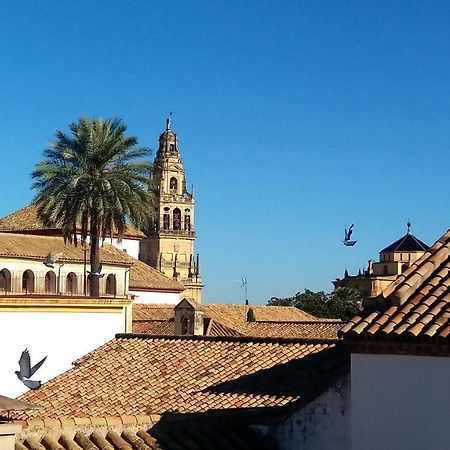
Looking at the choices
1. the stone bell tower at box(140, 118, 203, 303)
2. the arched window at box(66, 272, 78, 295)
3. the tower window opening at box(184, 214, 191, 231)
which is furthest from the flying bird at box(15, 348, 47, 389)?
the tower window opening at box(184, 214, 191, 231)

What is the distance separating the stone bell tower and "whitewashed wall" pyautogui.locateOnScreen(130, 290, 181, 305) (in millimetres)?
40249

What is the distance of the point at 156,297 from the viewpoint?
166ft

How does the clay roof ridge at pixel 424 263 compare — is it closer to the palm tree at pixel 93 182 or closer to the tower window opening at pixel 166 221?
the palm tree at pixel 93 182

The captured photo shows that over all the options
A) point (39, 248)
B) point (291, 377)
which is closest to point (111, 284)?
point (39, 248)

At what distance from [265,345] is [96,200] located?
11.7 meters

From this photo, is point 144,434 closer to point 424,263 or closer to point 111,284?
point 424,263

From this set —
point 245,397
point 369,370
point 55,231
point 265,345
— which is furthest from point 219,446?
point 55,231

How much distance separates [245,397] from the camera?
15.4 m

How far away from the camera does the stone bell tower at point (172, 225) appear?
9350 centimetres

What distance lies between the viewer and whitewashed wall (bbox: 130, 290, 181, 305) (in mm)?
49138

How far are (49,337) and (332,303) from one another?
48.2 m

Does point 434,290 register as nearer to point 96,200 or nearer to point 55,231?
point 96,200

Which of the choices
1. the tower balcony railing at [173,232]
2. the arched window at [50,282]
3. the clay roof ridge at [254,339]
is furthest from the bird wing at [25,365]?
the tower balcony railing at [173,232]

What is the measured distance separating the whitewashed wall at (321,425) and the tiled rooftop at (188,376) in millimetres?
2742
